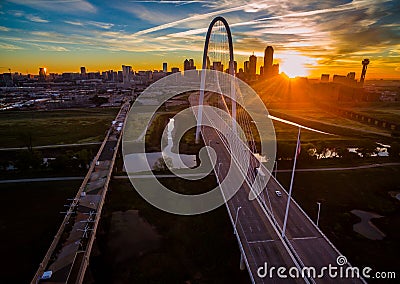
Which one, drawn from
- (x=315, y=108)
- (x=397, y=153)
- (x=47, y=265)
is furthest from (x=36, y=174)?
(x=315, y=108)

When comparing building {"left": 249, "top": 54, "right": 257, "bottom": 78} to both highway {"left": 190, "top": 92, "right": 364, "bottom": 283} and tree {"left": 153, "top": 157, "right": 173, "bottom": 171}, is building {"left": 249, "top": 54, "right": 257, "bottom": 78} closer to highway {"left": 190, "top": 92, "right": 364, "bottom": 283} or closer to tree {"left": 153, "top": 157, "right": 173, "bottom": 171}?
tree {"left": 153, "top": 157, "right": 173, "bottom": 171}

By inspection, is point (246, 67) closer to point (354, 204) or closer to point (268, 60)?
point (268, 60)

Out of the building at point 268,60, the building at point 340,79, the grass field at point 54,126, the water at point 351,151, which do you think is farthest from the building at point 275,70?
the water at point 351,151

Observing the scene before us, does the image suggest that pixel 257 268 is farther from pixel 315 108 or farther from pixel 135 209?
pixel 315 108

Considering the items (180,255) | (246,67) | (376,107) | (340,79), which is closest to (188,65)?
(246,67)

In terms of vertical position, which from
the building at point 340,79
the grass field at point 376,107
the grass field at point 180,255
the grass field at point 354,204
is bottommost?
the grass field at point 180,255

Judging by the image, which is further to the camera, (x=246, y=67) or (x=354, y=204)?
(x=246, y=67)

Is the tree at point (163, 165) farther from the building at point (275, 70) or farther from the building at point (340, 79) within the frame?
the building at point (340, 79)
